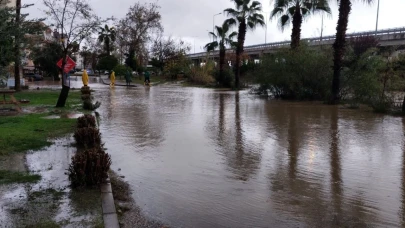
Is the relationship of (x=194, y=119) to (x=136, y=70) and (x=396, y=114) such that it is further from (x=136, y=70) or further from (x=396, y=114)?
(x=136, y=70)

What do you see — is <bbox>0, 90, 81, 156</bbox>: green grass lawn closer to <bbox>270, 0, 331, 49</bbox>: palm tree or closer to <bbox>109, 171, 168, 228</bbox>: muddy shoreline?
<bbox>109, 171, 168, 228</bbox>: muddy shoreline

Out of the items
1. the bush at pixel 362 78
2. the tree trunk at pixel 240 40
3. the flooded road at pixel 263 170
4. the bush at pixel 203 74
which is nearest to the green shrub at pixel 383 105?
the bush at pixel 362 78

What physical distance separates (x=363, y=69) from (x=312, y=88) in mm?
3440

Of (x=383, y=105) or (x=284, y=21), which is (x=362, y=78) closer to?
(x=383, y=105)

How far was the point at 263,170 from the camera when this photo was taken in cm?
757

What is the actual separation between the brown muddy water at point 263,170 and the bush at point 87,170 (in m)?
0.63

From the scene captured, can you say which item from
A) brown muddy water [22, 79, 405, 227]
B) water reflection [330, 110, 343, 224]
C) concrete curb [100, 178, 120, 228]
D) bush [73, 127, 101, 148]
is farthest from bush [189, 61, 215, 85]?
concrete curb [100, 178, 120, 228]

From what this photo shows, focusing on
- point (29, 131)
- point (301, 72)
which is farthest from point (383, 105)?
point (29, 131)

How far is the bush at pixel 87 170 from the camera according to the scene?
19.1 feet

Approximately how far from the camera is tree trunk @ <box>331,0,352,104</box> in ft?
66.4

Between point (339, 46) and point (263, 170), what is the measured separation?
14.9 metres

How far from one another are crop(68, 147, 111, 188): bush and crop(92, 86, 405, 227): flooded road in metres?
0.65

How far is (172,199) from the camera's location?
5941 mm

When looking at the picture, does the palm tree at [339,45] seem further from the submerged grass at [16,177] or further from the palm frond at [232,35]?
the palm frond at [232,35]
